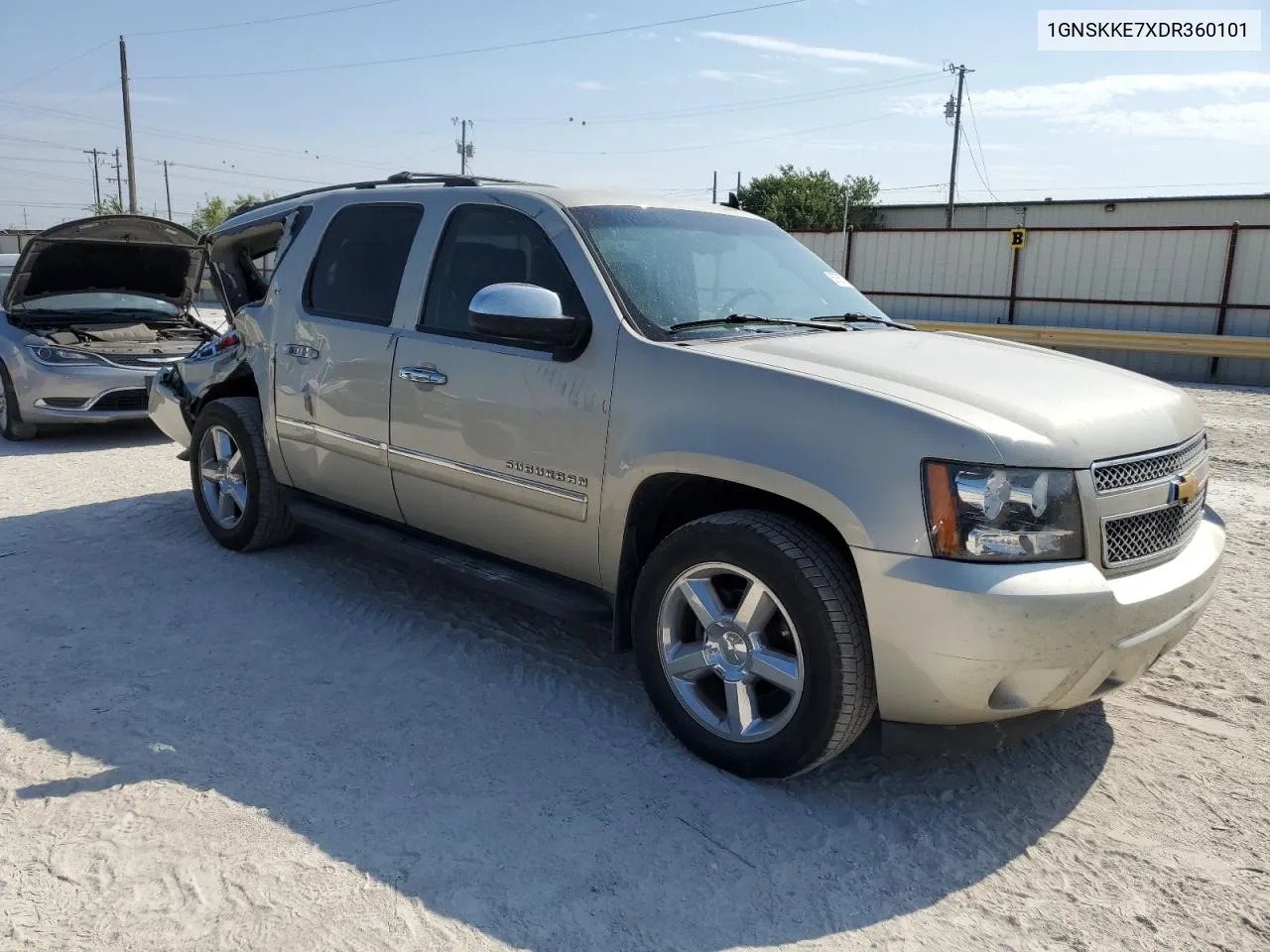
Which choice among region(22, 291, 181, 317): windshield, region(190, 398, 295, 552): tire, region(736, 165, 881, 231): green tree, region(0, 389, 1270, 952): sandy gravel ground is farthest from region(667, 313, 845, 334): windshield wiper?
region(736, 165, 881, 231): green tree

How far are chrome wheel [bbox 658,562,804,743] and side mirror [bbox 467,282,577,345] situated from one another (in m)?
0.96

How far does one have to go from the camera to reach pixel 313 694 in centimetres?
374

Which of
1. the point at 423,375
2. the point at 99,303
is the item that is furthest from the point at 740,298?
the point at 99,303

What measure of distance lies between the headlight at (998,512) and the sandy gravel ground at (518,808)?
0.87m

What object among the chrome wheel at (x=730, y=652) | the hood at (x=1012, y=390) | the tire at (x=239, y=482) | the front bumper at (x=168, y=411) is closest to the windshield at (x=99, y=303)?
the front bumper at (x=168, y=411)

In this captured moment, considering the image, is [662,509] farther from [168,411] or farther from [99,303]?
[99,303]

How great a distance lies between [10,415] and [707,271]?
23.2ft

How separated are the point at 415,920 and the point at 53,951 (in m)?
0.82

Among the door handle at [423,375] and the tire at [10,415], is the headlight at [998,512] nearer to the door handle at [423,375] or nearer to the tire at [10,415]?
the door handle at [423,375]

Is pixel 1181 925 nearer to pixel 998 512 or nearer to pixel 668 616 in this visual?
pixel 998 512

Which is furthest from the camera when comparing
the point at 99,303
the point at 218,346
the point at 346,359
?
the point at 99,303

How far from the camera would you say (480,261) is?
13.2ft

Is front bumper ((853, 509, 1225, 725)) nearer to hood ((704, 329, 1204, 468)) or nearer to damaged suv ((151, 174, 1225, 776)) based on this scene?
damaged suv ((151, 174, 1225, 776))

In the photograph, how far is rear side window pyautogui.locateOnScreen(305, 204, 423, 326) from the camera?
4355 mm
